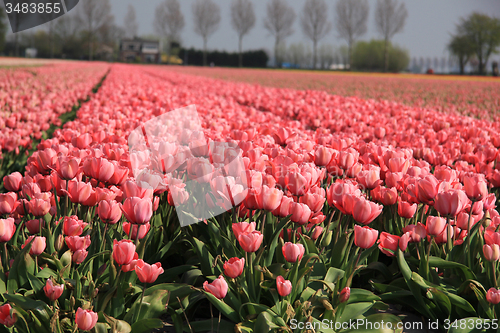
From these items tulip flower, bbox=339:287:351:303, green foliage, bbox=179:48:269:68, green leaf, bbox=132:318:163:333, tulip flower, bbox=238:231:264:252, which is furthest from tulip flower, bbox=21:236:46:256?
green foliage, bbox=179:48:269:68

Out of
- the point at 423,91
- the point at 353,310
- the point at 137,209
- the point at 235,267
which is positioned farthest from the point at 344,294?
the point at 423,91

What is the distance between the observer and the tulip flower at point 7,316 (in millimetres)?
1440

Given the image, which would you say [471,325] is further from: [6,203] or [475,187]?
[6,203]

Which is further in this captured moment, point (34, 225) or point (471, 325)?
point (34, 225)

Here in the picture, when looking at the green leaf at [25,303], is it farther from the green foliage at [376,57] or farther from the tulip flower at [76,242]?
the green foliage at [376,57]

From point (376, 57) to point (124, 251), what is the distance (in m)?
90.5

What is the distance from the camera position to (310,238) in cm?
194

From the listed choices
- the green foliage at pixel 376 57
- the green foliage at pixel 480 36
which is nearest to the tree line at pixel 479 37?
the green foliage at pixel 480 36

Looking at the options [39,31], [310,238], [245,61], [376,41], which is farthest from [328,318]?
[39,31]

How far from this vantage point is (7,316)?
1.45m

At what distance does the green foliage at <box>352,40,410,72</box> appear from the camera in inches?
3131

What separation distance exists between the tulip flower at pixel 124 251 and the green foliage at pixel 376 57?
79690mm

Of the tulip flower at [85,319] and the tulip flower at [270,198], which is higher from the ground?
the tulip flower at [270,198]

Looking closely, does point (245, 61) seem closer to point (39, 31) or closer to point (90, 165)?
point (39, 31)
